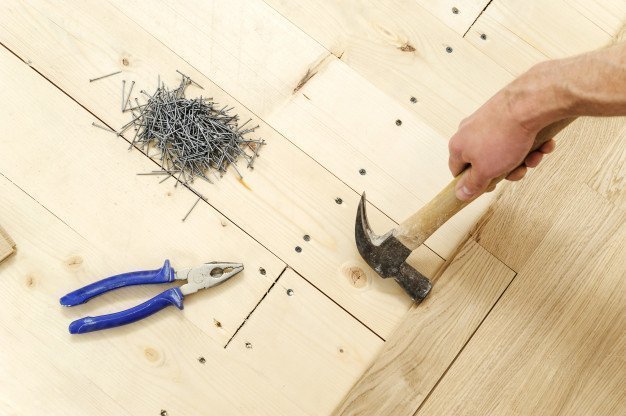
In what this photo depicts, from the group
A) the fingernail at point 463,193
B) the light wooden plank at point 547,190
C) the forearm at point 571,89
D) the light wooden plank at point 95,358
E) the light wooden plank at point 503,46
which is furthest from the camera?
the light wooden plank at point 503,46

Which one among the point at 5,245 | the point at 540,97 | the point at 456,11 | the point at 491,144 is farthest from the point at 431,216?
the point at 5,245

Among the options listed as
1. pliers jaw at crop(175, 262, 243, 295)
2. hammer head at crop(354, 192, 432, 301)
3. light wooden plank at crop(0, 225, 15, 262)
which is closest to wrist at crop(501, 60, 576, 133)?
hammer head at crop(354, 192, 432, 301)

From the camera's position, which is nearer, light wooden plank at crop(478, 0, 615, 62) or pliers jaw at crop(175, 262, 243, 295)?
pliers jaw at crop(175, 262, 243, 295)

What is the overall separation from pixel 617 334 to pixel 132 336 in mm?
956

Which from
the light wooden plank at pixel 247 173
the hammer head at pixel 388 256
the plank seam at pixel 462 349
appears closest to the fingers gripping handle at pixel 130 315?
the light wooden plank at pixel 247 173

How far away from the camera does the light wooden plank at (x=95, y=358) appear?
3.74ft

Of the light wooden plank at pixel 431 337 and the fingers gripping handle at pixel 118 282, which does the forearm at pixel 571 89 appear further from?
the fingers gripping handle at pixel 118 282

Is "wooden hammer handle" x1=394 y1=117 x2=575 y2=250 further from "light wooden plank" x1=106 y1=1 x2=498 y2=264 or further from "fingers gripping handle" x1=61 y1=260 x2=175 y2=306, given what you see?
"fingers gripping handle" x1=61 y1=260 x2=175 y2=306

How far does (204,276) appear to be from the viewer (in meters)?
1.16

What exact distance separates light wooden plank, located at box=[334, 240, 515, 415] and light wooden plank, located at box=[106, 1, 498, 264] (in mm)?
69

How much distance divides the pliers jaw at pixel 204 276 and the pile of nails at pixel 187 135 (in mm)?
182

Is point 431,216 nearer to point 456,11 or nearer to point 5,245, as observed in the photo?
point 456,11

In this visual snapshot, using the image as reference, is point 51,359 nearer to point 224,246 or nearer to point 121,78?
point 224,246

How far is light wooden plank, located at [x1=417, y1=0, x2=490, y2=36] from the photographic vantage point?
136 centimetres
